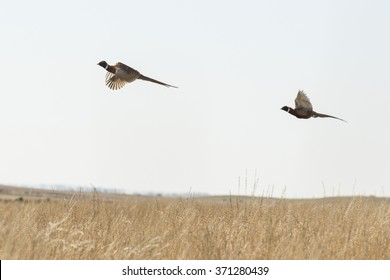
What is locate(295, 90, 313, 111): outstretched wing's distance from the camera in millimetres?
13742

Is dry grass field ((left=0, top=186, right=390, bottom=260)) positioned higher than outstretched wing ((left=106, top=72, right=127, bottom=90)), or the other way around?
outstretched wing ((left=106, top=72, right=127, bottom=90))

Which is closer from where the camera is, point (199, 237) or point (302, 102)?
point (199, 237)

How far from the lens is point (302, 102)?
13.8 meters

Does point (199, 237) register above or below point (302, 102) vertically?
below

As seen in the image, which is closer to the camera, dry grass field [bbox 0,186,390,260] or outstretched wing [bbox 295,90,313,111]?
dry grass field [bbox 0,186,390,260]

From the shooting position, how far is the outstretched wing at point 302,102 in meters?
13.7

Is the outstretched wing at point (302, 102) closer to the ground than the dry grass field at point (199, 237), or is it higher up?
higher up

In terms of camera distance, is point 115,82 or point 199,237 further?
point 115,82

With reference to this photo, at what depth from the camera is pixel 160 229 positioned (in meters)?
9.61
